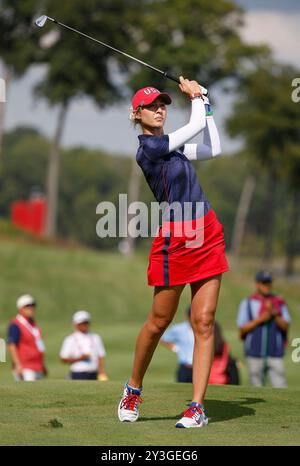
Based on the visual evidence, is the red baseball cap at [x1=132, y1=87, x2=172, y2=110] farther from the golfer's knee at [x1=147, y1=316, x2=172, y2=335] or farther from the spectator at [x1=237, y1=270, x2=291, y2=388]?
the spectator at [x1=237, y1=270, x2=291, y2=388]

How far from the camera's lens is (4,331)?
28906 millimetres

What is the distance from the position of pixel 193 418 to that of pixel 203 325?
612mm

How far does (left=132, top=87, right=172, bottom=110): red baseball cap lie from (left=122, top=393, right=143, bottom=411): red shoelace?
192cm

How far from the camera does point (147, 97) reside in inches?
279

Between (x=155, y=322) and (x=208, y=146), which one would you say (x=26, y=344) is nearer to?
(x=155, y=322)

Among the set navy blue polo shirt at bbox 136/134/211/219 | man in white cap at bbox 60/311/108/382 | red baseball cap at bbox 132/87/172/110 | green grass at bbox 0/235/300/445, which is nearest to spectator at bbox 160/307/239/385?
green grass at bbox 0/235/300/445

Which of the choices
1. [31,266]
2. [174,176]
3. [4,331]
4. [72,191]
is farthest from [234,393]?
[72,191]

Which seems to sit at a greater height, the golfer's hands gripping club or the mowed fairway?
the golfer's hands gripping club

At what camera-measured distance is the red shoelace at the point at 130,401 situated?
7145 millimetres

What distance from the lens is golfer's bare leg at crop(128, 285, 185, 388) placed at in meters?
7.05

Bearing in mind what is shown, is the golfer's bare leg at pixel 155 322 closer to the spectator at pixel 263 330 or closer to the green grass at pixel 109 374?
the green grass at pixel 109 374

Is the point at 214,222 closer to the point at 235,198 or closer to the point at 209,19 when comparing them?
the point at 209,19

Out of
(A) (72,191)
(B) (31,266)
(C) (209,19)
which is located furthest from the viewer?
(A) (72,191)

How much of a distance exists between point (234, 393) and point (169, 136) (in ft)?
9.08
